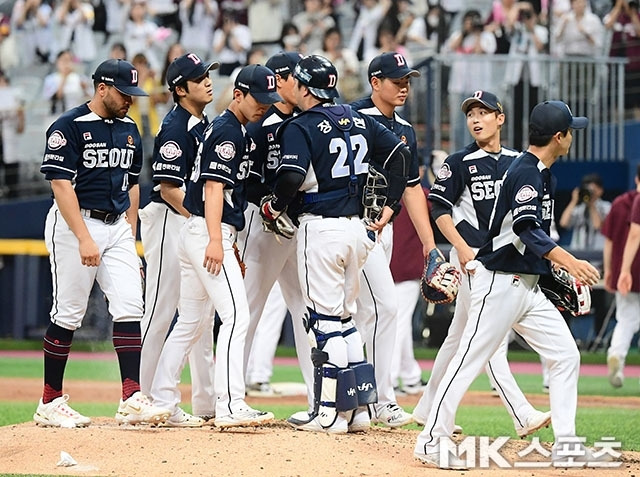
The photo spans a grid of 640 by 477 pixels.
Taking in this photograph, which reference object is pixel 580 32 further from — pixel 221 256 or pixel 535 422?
pixel 221 256

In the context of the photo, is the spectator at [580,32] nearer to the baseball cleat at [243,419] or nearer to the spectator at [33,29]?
the spectator at [33,29]

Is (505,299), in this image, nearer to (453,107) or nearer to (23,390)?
(23,390)

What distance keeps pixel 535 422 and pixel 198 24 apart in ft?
47.4

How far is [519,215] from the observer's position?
589 centimetres

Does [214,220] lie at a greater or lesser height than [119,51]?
lesser

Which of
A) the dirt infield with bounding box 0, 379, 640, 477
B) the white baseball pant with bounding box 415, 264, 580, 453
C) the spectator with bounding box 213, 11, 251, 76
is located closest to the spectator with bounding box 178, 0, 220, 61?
the spectator with bounding box 213, 11, 251, 76

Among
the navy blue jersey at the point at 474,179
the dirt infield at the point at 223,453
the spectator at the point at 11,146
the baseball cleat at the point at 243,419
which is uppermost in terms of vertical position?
the spectator at the point at 11,146

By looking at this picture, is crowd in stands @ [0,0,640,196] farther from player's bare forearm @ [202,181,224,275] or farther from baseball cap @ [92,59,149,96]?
player's bare forearm @ [202,181,224,275]

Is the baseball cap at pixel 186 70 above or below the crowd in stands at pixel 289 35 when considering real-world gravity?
below

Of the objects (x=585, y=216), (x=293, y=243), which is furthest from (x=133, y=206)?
(x=585, y=216)

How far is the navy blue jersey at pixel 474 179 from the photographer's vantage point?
7.51 meters

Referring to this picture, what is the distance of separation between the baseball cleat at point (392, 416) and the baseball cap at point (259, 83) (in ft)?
7.09

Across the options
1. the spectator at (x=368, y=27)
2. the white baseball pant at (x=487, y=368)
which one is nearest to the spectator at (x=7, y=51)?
the spectator at (x=368, y=27)

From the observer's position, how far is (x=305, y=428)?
687cm
